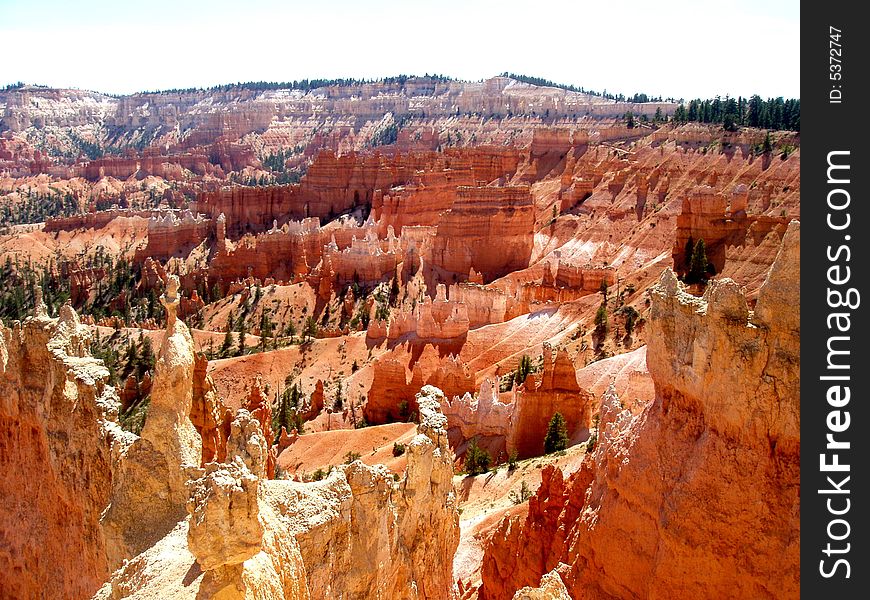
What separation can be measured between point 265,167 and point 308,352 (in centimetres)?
12002

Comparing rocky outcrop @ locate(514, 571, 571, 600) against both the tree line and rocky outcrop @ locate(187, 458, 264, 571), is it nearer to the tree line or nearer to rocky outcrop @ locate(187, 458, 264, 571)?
rocky outcrop @ locate(187, 458, 264, 571)

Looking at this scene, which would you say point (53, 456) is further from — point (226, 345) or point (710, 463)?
point (226, 345)

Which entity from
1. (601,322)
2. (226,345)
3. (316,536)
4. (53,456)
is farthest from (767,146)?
→ (316,536)

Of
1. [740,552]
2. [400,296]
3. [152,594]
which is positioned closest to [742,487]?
[740,552]

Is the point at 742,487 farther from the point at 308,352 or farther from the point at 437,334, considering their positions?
the point at 308,352

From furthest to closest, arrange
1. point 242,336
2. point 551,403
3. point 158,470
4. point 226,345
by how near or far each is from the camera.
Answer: point 242,336
point 226,345
point 551,403
point 158,470

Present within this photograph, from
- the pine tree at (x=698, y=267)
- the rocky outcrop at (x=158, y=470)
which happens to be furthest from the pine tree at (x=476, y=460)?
the pine tree at (x=698, y=267)

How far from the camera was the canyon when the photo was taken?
10.8 m

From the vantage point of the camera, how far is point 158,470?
10992mm

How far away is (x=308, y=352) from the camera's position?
4547 centimetres

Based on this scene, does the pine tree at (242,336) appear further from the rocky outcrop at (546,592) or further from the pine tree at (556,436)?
the rocky outcrop at (546,592)

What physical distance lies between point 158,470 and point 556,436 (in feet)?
53.1
